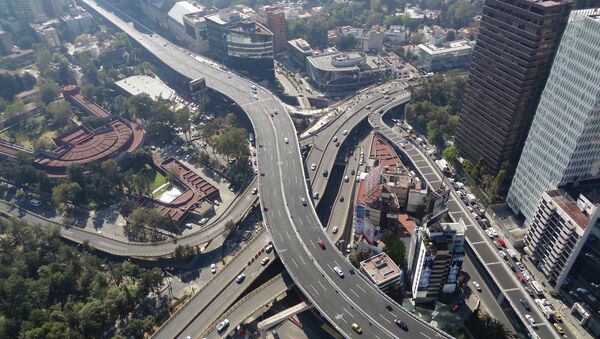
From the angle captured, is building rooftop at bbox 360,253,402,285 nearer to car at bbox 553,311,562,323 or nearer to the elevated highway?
the elevated highway

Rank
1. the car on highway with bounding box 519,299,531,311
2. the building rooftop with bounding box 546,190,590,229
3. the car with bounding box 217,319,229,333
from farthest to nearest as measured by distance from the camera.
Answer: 1. the car on highway with bounding box 519,299,531,311
2. the car with bounding box 217,319,229,333
3. the building rooftop with bounding box 546,190,590,229

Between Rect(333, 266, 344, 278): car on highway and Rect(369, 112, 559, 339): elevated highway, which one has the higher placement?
Rect(333, 266, 344, 278): car on highway

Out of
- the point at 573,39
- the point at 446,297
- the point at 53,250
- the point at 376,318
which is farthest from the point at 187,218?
the point at 573,39

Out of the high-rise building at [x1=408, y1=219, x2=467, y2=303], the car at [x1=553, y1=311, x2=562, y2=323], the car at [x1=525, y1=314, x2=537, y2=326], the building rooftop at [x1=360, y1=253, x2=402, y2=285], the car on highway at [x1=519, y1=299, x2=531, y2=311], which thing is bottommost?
the car at [x1=553, y1=311, x2=562, y2=323]

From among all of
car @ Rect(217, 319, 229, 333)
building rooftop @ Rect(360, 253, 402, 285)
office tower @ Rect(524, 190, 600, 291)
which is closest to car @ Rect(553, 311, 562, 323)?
office tower @ Rect(524, 190, 600, 291)

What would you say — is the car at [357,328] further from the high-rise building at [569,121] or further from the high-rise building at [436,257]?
the high-rise building at [569,121]

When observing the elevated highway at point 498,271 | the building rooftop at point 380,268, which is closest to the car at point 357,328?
the building rooftop at point 380,268

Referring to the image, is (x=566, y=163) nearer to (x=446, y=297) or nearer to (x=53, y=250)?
(x=446, y=297)
